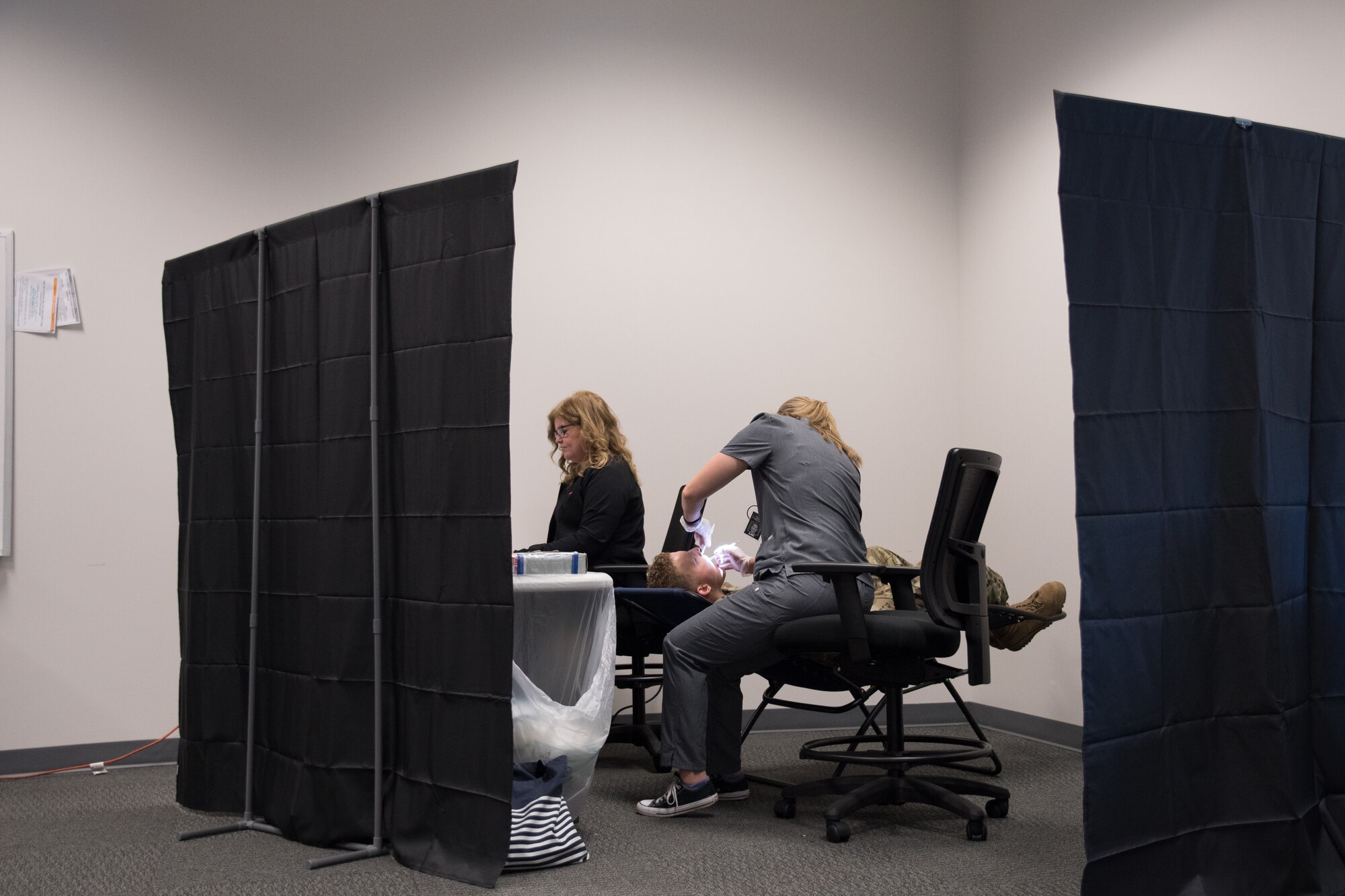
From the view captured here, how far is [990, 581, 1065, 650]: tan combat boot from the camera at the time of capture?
13.0 ft

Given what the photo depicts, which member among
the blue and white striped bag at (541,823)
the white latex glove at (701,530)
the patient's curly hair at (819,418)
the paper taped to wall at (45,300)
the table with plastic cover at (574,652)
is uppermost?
the paper taped to wall at (45,300)

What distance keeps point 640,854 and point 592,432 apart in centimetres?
178

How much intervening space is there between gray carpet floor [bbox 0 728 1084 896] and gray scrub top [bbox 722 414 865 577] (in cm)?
79

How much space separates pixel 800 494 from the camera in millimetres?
3295

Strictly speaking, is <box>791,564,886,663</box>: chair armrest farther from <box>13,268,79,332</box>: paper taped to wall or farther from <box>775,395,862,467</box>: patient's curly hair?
<box>13,268,79,332</box>: paper taped to wall

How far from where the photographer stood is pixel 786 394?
17.0 ft

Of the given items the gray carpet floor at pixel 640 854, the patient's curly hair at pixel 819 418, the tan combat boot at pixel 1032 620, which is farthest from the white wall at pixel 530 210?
the patient's curly hair at pixel 819 418

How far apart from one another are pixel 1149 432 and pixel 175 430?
299 centimetres

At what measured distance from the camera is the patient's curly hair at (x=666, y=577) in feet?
12.1

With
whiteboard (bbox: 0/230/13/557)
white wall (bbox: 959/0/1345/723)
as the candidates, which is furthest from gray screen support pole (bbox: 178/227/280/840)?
white wall (bbox: 959/0/1345/723)

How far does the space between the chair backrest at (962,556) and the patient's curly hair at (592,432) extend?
1.52 metres

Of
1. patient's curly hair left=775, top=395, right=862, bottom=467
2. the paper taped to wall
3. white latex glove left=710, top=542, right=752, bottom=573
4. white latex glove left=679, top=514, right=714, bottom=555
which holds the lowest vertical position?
white latex glove left=710, top=542, right=752, bottom=573

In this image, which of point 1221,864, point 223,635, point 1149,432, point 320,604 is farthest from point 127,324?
point 1221,864

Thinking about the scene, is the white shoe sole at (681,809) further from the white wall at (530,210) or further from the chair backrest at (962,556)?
the white wall at (530,210)
